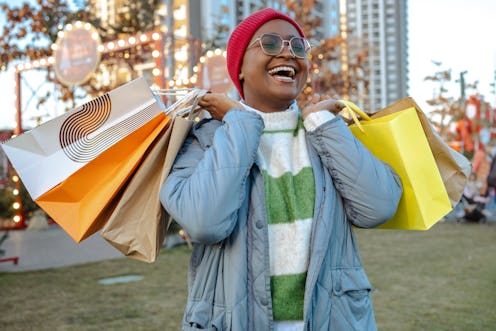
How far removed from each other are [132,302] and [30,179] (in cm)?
383

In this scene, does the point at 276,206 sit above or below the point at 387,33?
below

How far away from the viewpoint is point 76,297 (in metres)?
5.36

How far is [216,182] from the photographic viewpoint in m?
1.36

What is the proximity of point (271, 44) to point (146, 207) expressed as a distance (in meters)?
0.60

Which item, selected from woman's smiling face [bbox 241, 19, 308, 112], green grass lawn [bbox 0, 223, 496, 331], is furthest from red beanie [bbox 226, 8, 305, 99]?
green grass lawn [bbox 0, 223, 496, 331]

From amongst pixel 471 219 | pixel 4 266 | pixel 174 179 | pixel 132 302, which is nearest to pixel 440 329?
pixel 132 302

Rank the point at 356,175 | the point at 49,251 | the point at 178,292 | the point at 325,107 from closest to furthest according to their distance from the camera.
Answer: the point at 356,175 → the point at 325,107 → the point at 178,292 → the point at 49,251

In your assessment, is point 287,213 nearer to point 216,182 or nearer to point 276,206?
point 276,206

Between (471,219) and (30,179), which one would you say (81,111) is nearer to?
(30,179)

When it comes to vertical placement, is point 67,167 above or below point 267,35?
below

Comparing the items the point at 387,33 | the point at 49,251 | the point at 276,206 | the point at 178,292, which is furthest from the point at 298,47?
the point at 387,33

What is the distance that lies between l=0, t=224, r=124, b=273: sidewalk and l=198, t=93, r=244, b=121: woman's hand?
19.7 feet

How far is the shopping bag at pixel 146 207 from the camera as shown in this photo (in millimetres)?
1492

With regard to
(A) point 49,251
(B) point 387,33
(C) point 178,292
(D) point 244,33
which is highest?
(B) point 387,33
